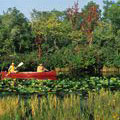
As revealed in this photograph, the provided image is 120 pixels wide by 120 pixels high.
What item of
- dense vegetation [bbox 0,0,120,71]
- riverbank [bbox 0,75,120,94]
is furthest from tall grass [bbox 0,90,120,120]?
dense vegetation [bbox 0,0,120,71]

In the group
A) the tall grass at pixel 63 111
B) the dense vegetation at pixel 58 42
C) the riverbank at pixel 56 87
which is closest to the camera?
the tall grass at pixel 63 111

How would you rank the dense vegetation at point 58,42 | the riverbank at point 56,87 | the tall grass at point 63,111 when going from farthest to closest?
the dense vegetation at point 58,42, the riverbank at point 56,87, the tall grass at point 63,111

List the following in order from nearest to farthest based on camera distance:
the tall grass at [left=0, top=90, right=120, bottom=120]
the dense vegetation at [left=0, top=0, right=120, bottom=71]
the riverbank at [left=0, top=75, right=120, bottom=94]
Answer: the tall grass at [left=0, top=90, right=120, bottom=120], the riverbank at [left=0, top=75, right=120, bottom=94], the dense vegetation at [left=0, top=0, right=120, bottom=71]

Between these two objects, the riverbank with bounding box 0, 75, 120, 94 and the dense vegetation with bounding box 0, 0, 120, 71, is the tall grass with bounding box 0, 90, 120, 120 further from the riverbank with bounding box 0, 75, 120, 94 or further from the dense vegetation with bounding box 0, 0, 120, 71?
the dense vegetation with bounding box 0, 0, 120, 71

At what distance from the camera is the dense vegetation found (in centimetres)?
3894

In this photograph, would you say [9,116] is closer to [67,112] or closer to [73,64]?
[67,112]

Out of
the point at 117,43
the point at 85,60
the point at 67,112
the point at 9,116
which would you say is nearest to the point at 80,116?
the point at 67,112

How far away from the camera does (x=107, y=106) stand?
332 inches

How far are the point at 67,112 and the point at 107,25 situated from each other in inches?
1603

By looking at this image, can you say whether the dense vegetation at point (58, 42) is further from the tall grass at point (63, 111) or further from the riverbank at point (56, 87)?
the tall grass at point (63, 111)

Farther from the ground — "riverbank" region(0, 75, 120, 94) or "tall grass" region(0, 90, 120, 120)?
"tall grass" region(0, 90, 120, 120)

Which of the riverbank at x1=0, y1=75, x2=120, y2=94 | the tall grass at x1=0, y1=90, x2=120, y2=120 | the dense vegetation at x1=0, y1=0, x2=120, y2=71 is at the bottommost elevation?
the riverbank at x1=0, y1=75, x2=120, y2=94

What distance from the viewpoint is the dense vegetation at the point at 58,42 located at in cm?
3894

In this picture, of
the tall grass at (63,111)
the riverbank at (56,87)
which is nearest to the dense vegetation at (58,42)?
the riverbank at (56,87)
